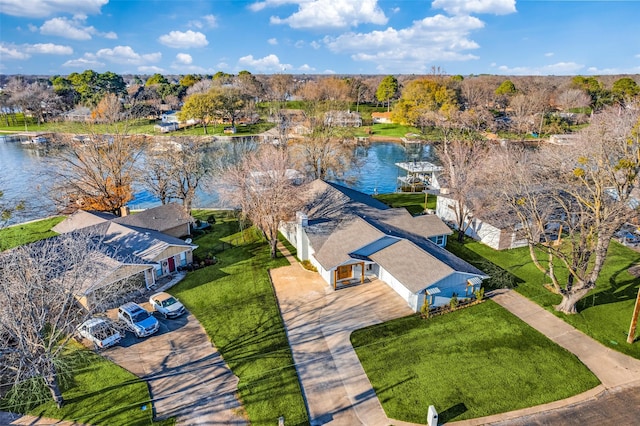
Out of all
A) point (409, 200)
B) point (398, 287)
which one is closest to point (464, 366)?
point (398, 287)

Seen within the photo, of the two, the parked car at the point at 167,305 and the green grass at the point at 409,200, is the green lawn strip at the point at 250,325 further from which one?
the green grass at the point at 409,200

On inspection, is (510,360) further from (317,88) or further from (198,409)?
(317,88)

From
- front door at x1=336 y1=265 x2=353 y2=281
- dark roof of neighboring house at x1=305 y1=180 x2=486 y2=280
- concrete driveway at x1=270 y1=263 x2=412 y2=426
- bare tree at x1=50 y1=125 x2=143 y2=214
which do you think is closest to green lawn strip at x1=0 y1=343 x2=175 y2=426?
concrete driveway at x1=270 y1=263 x2=412 y2=426

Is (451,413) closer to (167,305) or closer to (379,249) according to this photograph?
(379,249)

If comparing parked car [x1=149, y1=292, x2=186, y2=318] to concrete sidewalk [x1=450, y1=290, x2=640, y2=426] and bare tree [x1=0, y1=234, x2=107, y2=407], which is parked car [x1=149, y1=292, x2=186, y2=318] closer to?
bare tree [x1=0, y1=234, x2=107, y2=407]

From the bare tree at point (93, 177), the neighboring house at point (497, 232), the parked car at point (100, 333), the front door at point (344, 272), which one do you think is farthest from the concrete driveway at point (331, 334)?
the bare tree at point (93, 177)

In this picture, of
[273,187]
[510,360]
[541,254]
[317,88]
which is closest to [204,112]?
[317,88]
